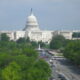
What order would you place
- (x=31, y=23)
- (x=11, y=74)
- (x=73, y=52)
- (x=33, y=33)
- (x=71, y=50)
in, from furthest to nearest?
1. (x=31, y=23)
2. (x=33, y=33)
3. (x=71, y=50)
4. (x=73, y=52)
5. (x=11, y=74)

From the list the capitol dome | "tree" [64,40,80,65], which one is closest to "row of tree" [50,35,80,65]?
"tree" [64,40,80,65]

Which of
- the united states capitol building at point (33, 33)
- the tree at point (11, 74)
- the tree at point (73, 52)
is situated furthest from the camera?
the united states capitol building at point (33, 33)

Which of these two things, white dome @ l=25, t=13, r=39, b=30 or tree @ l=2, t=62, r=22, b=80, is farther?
white dome @ l=25, t=13, r=39, b=30

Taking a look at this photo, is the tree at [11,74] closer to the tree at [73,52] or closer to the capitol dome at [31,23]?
the tree at [73,52]

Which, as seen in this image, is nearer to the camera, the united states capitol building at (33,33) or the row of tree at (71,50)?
the row of tree at (71,50)

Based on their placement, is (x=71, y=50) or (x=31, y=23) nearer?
(x=71, y=50)

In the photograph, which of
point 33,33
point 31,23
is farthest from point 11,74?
point 31,23

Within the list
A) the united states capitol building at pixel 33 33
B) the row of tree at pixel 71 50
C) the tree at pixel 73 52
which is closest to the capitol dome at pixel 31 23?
the united states capitol building at pixel 33 33

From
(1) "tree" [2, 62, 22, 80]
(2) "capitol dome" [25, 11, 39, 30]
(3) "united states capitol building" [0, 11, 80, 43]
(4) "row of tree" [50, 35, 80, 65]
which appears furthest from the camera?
(2) "capitol dome" [25, 11, 39, 30]

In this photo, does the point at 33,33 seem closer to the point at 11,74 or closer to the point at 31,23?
the point at 31,23

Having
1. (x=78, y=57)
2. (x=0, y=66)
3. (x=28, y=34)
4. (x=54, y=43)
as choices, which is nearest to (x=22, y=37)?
(x=28, y=34)

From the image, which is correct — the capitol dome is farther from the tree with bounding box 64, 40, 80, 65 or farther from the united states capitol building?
the tree with bounding box 64, 40, 80, 65

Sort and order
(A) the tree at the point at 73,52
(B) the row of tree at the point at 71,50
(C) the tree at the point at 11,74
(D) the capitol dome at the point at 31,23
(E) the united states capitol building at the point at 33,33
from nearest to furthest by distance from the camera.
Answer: (C) the tree at the point at 11,74 → (B) the row of tree at the point at 71,50 → (A) the tree at the point at 73,52 → (E) the united states capitol building at the point at 33,33 → (D) the capitol dome at the point at 31,23

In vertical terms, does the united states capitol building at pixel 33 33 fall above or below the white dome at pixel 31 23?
below
